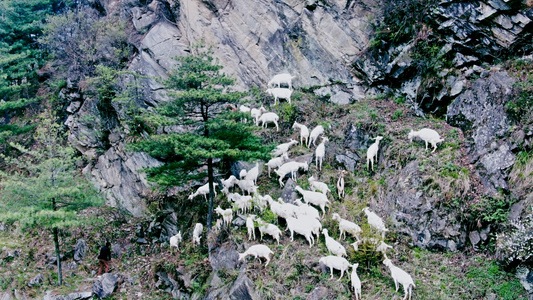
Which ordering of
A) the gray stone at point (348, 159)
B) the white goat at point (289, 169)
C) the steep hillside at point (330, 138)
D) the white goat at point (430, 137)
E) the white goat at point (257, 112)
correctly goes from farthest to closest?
the white goat at point (257, 112) < the gray stone at point (348, 159) < the white goat at point (289, 169) < the white goat at point (430, 137) < the steep hillside at point (330, 138)

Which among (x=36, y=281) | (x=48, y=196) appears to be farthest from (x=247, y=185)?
(x=36, y=281)

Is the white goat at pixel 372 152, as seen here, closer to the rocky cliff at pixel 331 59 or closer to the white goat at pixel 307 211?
the rocky cliff at pixel 331 59

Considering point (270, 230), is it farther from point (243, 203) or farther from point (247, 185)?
point (247, 185)

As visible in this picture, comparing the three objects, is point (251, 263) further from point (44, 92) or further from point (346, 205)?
point (44, 92)

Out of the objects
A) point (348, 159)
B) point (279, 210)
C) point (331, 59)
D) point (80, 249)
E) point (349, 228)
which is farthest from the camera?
point (331, 59)

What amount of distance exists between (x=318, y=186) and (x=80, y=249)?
418 inches

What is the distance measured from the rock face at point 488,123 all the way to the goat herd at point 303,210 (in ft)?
4.14

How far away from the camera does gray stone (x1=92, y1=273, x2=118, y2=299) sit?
11.8 metres

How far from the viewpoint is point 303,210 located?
32.8 ft

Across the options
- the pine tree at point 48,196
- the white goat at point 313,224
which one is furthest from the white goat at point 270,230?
the pine tree at point 48,196

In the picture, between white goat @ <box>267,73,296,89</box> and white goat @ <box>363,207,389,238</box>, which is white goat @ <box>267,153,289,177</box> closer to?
white goat @ <box>363,207,389,238</box>

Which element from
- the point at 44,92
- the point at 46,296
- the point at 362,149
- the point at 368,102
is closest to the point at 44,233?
the point at 46,296

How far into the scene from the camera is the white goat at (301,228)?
369 inches

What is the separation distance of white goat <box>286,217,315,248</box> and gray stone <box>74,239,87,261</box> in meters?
9.82
